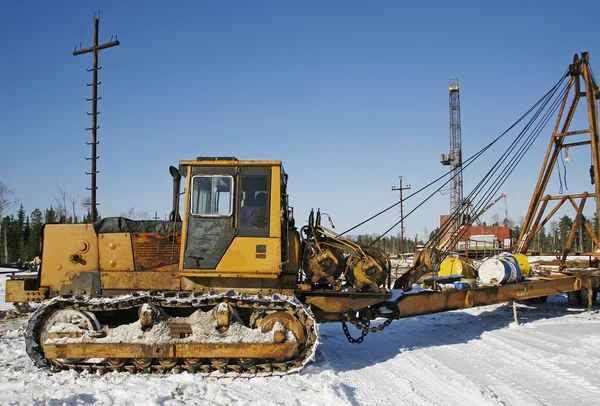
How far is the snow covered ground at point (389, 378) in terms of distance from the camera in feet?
19.9

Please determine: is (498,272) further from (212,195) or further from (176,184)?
(176,184)

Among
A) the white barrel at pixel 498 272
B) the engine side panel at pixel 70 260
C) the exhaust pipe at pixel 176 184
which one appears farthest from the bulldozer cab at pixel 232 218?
the white barrel at pixel 498 272

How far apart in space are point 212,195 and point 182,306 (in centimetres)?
179

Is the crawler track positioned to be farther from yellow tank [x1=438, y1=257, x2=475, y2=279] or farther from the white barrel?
yellow tank [x1=438, y1=257, x2=475, y2=279]

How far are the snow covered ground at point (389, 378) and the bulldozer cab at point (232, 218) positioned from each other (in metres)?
1.69

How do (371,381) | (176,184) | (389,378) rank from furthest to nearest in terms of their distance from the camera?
1. (176,184)
2. (389,378)
3. (371,381)

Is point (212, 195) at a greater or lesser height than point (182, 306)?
greater

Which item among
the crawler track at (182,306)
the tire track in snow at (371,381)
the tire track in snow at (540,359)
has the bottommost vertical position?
the tire track in snow at (540,359)

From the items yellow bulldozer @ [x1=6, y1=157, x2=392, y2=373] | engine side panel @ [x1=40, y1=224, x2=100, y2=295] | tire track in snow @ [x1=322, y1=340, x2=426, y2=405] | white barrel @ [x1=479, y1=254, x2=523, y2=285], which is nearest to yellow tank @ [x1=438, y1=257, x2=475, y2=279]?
white barrel @ [x1=479, y1=254, x2=523, y2=285]

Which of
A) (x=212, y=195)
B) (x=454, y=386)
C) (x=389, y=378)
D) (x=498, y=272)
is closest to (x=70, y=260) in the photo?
(x=212, y=195)

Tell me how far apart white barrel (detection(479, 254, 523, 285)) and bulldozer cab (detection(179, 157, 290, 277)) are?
5.54 m

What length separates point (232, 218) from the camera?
7.45 m

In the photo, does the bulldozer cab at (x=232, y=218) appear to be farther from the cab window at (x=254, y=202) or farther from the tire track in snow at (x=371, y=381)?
the tire track in snow at (x=371, y=381)

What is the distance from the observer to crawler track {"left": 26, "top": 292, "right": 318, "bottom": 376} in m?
7.03
